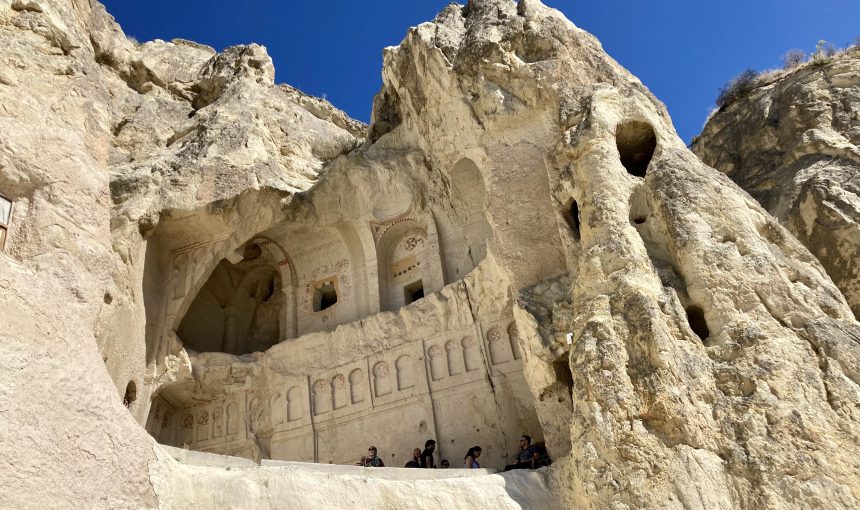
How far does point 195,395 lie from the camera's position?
13617 millimetres

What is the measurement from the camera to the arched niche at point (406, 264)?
14.1m

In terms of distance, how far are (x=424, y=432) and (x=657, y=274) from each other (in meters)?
5.30

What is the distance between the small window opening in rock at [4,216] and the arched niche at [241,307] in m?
7.04

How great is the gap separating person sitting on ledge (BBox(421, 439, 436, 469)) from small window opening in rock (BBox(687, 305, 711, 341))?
465cm

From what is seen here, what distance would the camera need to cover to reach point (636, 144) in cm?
1114

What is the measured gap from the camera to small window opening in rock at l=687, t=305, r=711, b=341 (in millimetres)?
8342

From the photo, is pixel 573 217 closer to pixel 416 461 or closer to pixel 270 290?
pixel 416 461

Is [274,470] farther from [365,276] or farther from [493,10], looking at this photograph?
[493,10]

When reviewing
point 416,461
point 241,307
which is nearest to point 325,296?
point 241,307

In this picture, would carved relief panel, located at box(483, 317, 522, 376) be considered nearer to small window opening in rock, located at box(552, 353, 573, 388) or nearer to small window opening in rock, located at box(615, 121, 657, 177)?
small window opening in rock, located at box(552, 353, 573, 388)

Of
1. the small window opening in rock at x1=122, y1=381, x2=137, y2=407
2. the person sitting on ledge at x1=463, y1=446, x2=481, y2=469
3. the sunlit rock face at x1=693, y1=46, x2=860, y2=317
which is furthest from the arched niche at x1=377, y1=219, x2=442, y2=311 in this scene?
the sunlit rock face at x1=693, y1=46, x2=860, y2=317

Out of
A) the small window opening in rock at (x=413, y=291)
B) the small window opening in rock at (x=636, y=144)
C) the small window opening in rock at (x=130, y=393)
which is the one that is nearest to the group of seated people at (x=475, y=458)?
the small window opening in rock at (x=413, y=291)

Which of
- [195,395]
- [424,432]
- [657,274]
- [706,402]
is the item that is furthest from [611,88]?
[195,395]

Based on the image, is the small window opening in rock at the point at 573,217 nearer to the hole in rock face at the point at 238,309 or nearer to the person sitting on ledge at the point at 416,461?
the person sitting on ledge at the point at 416,461
